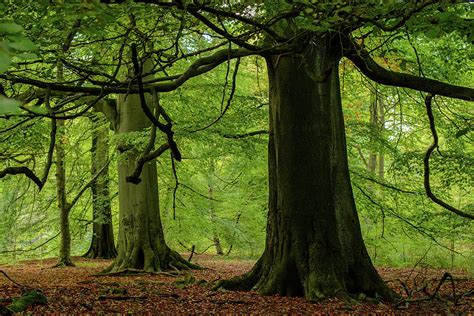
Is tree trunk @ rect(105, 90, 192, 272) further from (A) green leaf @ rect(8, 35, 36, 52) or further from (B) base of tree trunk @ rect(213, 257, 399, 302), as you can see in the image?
(A) green leaf @ rect(8, 35, 36, 52)

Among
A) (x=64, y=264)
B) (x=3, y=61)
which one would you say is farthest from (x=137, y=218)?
(x=3, y=61)

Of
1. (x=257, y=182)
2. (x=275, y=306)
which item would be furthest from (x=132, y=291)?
(x=257, y=182)

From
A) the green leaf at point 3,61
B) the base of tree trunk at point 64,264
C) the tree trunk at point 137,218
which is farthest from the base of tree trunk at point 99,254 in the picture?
the green leaf at point 3,61

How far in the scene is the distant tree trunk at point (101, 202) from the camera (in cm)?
1512

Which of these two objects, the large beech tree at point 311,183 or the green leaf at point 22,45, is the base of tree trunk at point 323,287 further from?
the green leaf at point 22,45

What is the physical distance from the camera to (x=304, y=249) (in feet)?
20.9

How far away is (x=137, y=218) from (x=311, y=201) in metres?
5.24

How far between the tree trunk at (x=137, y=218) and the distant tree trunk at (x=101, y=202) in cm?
326

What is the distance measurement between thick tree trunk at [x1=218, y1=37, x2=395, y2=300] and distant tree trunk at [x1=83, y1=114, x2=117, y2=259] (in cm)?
855

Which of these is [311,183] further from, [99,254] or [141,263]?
[99,254]

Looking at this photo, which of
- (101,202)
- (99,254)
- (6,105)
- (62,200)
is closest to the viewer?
(6,105)

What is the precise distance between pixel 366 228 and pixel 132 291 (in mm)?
8605

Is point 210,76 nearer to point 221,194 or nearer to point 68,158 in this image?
point 68,158

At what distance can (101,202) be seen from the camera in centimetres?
1527
